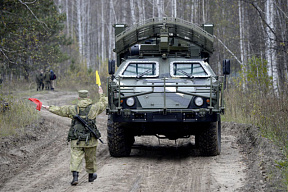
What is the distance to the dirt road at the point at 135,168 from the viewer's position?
6.76 m

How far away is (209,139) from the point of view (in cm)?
880

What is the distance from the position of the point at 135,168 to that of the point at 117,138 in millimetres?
974

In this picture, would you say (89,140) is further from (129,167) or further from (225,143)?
(225,143)

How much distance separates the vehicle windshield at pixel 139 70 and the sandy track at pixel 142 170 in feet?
5.55

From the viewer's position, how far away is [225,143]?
11.0 metres

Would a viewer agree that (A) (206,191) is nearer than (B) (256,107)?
Yes

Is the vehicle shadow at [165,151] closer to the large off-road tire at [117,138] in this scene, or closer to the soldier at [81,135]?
the large off-road tire at [117,138]

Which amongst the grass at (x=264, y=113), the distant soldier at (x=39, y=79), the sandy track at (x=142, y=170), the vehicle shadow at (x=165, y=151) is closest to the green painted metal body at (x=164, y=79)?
the vehicle shadow at (x=165, y=151)

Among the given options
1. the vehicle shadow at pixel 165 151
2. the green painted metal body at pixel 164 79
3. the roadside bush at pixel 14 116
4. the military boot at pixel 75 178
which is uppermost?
the green painted metal body at pixel 164 79

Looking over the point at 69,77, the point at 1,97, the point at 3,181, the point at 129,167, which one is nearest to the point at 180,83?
the point at 129,167

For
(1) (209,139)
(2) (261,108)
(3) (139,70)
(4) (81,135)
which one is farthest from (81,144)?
(2) (261,108)

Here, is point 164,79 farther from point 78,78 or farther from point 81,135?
point 78,78

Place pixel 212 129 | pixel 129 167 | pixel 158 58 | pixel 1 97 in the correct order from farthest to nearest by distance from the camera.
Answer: pixel 1 97 → pixel 158 58 → pixel 212 129 → pixel 129 167

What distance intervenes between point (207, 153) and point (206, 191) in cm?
278
